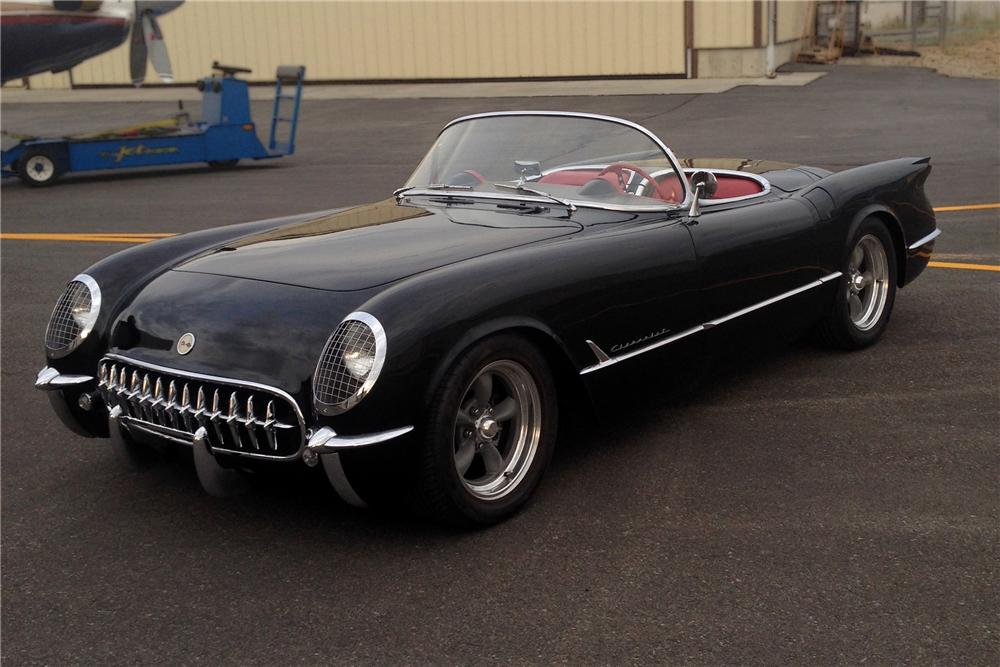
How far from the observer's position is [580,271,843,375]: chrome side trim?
13.6ft

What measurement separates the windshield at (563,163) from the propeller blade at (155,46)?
1371cm

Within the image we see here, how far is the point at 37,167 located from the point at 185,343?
1232 centimetres

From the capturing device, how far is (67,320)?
4.28m

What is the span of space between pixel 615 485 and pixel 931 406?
1650 mm

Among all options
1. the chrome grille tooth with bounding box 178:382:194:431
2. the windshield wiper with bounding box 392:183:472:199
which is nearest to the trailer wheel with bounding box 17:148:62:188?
the windshield wiper with bounding box 392:183:472:199

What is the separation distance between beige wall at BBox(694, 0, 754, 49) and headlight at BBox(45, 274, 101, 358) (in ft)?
71.6

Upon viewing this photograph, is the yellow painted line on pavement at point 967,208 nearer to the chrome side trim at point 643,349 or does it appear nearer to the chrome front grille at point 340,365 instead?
the chrome side trim at point 643,349

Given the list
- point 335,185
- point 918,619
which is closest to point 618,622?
point 918,619

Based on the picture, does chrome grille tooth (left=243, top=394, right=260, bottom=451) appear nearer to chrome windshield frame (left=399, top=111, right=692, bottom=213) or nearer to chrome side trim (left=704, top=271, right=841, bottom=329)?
chrome windshield frame (left=399, top=111, right=692, bottom=213)

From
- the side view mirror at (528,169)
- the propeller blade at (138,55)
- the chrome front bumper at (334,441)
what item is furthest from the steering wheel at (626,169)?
the propeller blade at (138,55)

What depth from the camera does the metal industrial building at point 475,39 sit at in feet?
81.1

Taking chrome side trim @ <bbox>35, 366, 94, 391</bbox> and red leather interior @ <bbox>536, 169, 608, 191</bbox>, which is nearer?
chrome side trim @ <bbox>35, 366, 94, 391</bbox>

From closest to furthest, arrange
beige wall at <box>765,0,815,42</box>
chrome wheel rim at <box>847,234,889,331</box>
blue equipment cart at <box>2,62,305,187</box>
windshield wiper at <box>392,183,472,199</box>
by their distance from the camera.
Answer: windshield wiper at <box>392,183,472,199</box>, chrome wheel rim at <box>847,234,889,331</box>, blue equipment cart at <box>2,62,305,187</box>, beige wall at <box>765,0,815,42</box>

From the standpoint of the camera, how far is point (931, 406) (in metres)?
4.94
